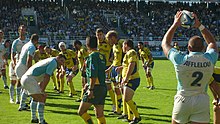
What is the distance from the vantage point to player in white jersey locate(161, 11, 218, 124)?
5.81 metres

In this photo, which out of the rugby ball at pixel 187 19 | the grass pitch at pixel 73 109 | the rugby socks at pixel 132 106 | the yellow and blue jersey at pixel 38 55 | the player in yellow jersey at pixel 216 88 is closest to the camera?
the rugby ball at pixel 187 19

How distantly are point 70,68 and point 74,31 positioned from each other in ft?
112

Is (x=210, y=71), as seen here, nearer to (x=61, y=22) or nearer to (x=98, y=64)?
(x=98, y=64)

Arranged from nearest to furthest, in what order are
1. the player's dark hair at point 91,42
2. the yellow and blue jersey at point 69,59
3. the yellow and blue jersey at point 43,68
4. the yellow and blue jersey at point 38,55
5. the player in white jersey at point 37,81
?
the player's dark hair at point 91,42, the yellow and blue jersey at point 43,68, the player in white jersey at point 37,81, the yellow and blue jersey at point 38,55, the yellow and blue jersey at point 69,59

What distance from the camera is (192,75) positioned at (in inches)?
230

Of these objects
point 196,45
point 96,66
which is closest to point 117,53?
point 96,66

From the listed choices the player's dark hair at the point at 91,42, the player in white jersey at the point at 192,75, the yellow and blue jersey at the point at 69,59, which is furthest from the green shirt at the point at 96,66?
the yellow and blue jersey at the point at 69,59

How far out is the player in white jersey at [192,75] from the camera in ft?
19.1

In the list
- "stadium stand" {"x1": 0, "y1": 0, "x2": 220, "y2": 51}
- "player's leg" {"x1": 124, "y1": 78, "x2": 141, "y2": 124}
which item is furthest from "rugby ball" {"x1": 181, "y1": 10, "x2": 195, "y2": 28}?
"stadium stand" {"x1": 0, "y1": 0, "x2": 220, "y2": 51}

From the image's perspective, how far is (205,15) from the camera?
61.6m

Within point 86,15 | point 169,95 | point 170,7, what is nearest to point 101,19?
point 86,15

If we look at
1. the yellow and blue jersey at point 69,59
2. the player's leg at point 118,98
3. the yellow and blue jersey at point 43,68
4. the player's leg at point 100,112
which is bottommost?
the player's leg at point 118,98

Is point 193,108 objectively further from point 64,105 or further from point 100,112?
point 64,105

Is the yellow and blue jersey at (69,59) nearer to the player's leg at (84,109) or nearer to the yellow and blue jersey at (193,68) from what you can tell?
the player's leg at (84,109)
